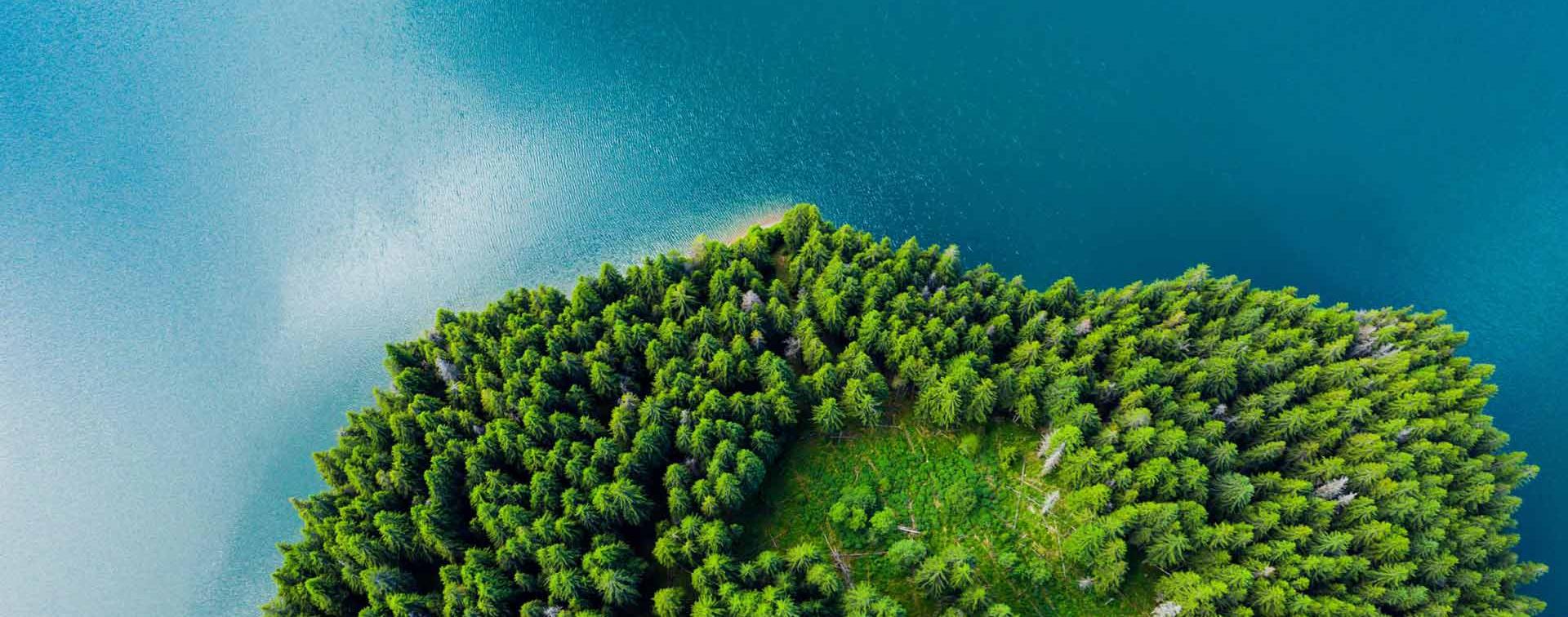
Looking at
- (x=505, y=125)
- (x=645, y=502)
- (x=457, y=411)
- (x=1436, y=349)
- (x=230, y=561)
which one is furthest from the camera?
(x=505, y=125)

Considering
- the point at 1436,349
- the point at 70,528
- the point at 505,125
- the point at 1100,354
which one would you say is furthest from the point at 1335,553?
the point at 70,528

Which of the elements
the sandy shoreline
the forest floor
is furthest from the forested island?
the sandy shoreline

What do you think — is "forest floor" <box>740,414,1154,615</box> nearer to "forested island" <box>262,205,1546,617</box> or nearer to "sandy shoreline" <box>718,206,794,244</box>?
"forested island" <box>262,205,1546,617</box>

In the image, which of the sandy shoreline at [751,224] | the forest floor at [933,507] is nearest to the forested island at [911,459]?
the forest floor at [933,507]

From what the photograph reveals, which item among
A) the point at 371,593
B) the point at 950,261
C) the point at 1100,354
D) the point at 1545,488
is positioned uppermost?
the point at 950,261

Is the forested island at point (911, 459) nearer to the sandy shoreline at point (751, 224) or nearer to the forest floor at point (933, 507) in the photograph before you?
the forest floor at point (933, 507)

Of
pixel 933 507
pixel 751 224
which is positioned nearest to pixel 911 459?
pixel 933 507

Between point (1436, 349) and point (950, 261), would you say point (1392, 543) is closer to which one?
point (1436, 349)
